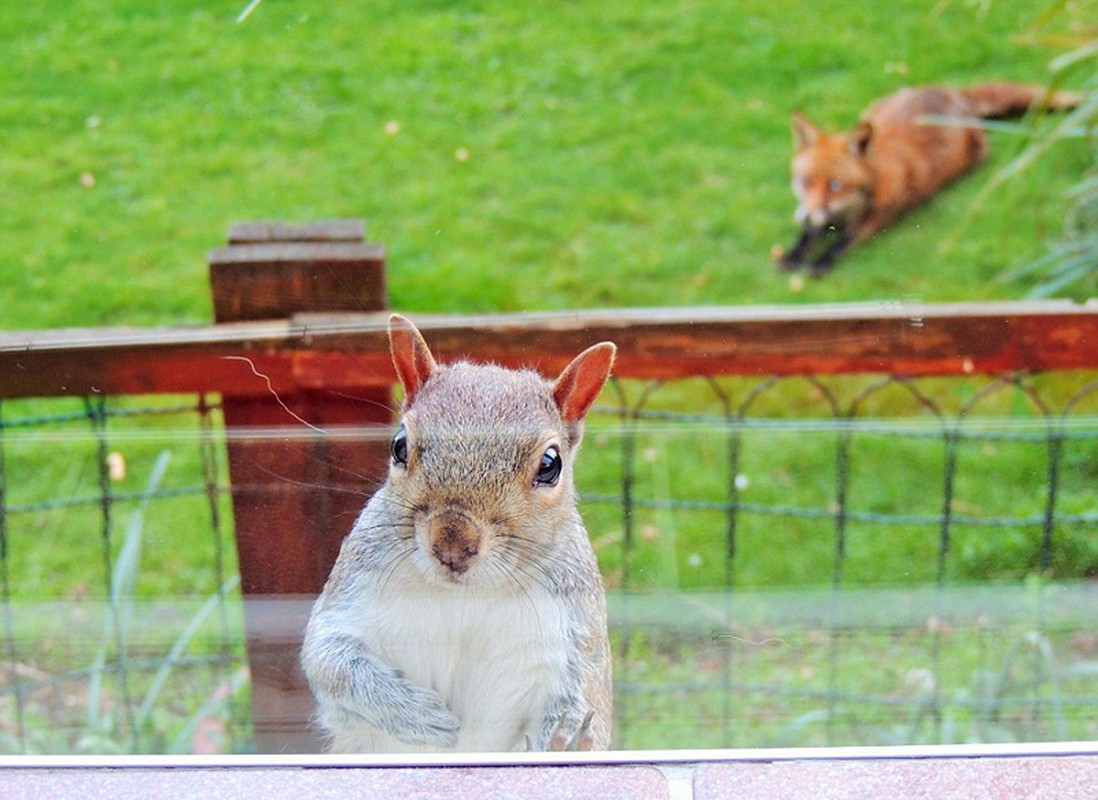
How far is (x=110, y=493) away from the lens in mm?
1053

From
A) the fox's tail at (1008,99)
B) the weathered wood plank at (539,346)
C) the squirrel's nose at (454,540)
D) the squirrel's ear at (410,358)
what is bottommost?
the squirrel's nose at (454,540)

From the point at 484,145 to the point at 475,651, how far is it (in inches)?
41.3

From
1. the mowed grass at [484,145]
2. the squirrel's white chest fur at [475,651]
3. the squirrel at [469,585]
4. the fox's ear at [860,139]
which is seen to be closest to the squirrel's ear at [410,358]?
the squirrel at [469,585]

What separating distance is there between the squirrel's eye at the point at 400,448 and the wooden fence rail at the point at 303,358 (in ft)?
0.05

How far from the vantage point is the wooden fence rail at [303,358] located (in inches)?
27.6

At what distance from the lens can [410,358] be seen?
0.64 m

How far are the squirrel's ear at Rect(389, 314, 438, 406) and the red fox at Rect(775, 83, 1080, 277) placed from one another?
1.02m

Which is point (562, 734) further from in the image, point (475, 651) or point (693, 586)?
point (693, 586)

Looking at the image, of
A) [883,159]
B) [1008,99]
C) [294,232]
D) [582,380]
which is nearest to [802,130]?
[883,159]

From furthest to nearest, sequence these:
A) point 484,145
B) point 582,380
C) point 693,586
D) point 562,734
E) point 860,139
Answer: point 860,139 → point 484,145 → point 693,586 → point 562,734 → point 582,380

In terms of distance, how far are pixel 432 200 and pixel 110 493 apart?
61 centimetres

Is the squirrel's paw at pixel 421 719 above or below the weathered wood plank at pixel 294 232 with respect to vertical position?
below

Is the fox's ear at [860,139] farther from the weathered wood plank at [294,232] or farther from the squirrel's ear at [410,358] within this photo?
the squirrel's ear at [410,358]

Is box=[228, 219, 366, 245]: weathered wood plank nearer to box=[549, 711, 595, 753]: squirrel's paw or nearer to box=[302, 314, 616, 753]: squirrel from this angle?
box=[302, 314, 616, 753]: squirrel
